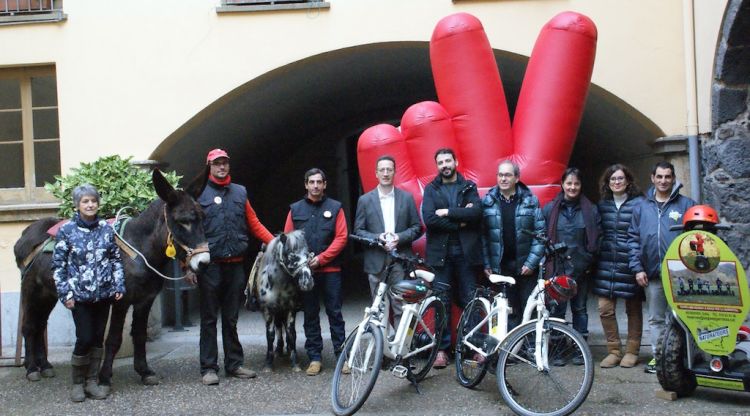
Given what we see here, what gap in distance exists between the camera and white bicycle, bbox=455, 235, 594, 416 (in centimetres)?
503

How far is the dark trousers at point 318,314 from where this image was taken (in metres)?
6.76

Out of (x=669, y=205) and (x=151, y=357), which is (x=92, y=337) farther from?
(x=669, y=205)

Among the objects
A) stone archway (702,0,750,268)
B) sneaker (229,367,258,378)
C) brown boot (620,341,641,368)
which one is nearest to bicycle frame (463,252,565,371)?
brown boot (620,341,641,368)

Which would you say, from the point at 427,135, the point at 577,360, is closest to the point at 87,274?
the point at 427,135

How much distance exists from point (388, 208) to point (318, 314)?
110 cm

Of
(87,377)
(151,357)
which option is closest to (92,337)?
(87,377)

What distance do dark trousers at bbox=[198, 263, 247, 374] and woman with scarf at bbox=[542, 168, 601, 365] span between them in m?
2.65

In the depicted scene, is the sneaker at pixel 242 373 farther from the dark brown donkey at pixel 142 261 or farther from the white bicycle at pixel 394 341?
the white bicycle at pixel 394 341

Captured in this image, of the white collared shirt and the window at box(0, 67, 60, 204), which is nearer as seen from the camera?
the white collared shirt

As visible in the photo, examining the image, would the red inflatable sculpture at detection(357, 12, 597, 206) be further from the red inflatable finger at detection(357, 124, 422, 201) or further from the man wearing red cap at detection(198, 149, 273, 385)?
the man wearing red cap at detection(198, 149, 273, 385)

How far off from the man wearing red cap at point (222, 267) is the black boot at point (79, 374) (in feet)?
3.01

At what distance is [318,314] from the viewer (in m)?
6.78

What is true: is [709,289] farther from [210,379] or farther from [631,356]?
[210,379]

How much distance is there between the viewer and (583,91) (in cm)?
721
